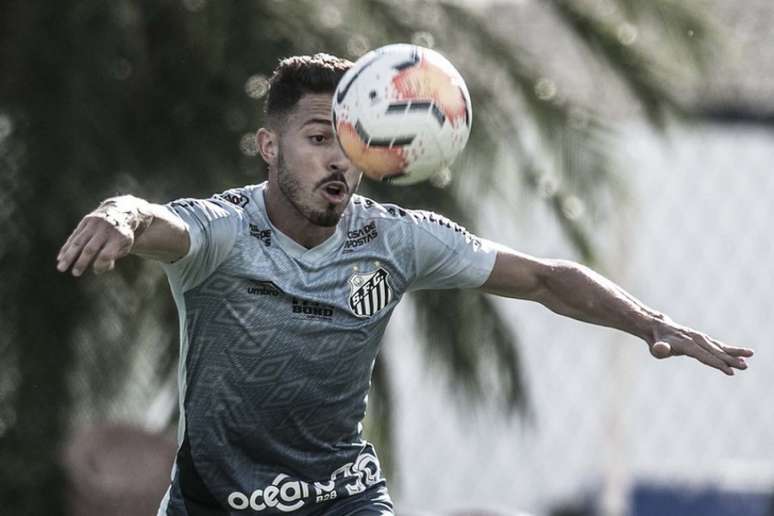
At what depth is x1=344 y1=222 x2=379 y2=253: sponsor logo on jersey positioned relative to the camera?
5844 millimetres

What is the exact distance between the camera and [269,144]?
238 inches

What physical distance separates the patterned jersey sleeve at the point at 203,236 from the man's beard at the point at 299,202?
7.3 inches

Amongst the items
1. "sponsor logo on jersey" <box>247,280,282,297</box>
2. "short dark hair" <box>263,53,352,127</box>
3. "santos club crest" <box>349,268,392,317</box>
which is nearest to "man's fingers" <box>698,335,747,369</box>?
"santos club crest" <box>349,268,392,317</box>

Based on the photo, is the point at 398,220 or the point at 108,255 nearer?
the point at 108,255

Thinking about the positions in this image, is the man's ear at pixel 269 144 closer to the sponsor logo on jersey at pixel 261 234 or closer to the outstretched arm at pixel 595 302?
the sponsor logo on jersey at pixel 261 234

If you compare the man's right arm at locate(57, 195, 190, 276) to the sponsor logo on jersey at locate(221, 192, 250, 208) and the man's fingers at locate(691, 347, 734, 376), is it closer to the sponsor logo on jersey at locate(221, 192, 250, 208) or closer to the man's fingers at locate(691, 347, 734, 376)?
the sponsor logo on jersey at locate(221, 192, 250, 208)

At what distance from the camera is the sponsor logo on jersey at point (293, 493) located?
573 centimetres

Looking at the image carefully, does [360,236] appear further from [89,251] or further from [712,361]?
[89,251]

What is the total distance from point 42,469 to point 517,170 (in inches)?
137

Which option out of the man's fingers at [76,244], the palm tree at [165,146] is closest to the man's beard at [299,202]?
the man's fingers at [76,244]

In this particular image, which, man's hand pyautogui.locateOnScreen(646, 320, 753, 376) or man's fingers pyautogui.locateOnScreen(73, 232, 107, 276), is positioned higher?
man's hand pyautogui.locateOnScreen(646, 320, 753, 376)

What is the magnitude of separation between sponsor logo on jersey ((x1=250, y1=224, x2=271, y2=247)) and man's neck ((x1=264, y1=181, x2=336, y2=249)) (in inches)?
3.2

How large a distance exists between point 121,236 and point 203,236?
690 millimetres

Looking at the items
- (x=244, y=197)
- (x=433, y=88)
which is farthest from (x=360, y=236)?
(x=433, y=88)
